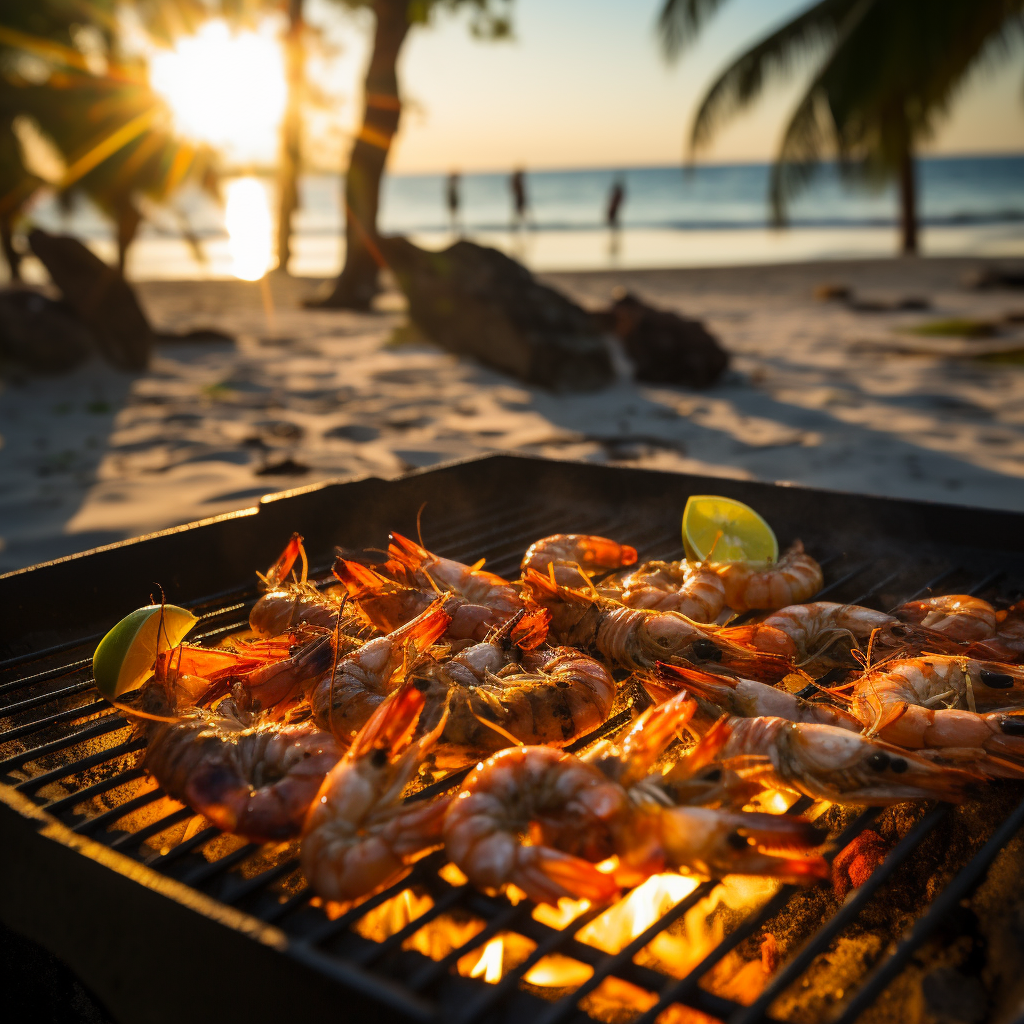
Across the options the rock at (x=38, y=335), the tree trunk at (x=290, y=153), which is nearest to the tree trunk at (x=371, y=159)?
the rock at (x=38, y=335)

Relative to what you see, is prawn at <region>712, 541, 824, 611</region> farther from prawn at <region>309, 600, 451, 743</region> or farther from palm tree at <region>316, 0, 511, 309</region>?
palm tree at <region>316, 0, 511, 309</region>

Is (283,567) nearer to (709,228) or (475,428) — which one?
(475,428)

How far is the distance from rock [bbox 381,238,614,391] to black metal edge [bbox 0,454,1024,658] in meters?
4.06

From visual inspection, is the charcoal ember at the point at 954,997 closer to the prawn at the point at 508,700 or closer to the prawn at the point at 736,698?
the prawn at the point at 736,698

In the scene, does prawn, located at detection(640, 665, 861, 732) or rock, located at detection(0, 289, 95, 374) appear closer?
prawn, located at detection(640, 665, 861, 732)

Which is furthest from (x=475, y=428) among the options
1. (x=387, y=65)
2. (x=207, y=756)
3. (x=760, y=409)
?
(x=387, y=65)

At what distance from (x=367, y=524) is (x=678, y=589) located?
1486 mm

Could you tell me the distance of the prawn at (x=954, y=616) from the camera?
2.54 m

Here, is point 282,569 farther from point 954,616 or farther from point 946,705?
point 954,616

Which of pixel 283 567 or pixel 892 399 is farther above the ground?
pixel 892 399

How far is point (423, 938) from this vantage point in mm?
1799

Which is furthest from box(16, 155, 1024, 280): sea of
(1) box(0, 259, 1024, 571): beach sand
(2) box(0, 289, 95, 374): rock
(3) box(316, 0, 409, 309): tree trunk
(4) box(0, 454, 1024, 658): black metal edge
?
(4) box(0, 454, 1024, 658): black metal edge

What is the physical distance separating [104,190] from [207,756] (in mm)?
19430

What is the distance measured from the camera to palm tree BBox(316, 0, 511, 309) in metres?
11.4
